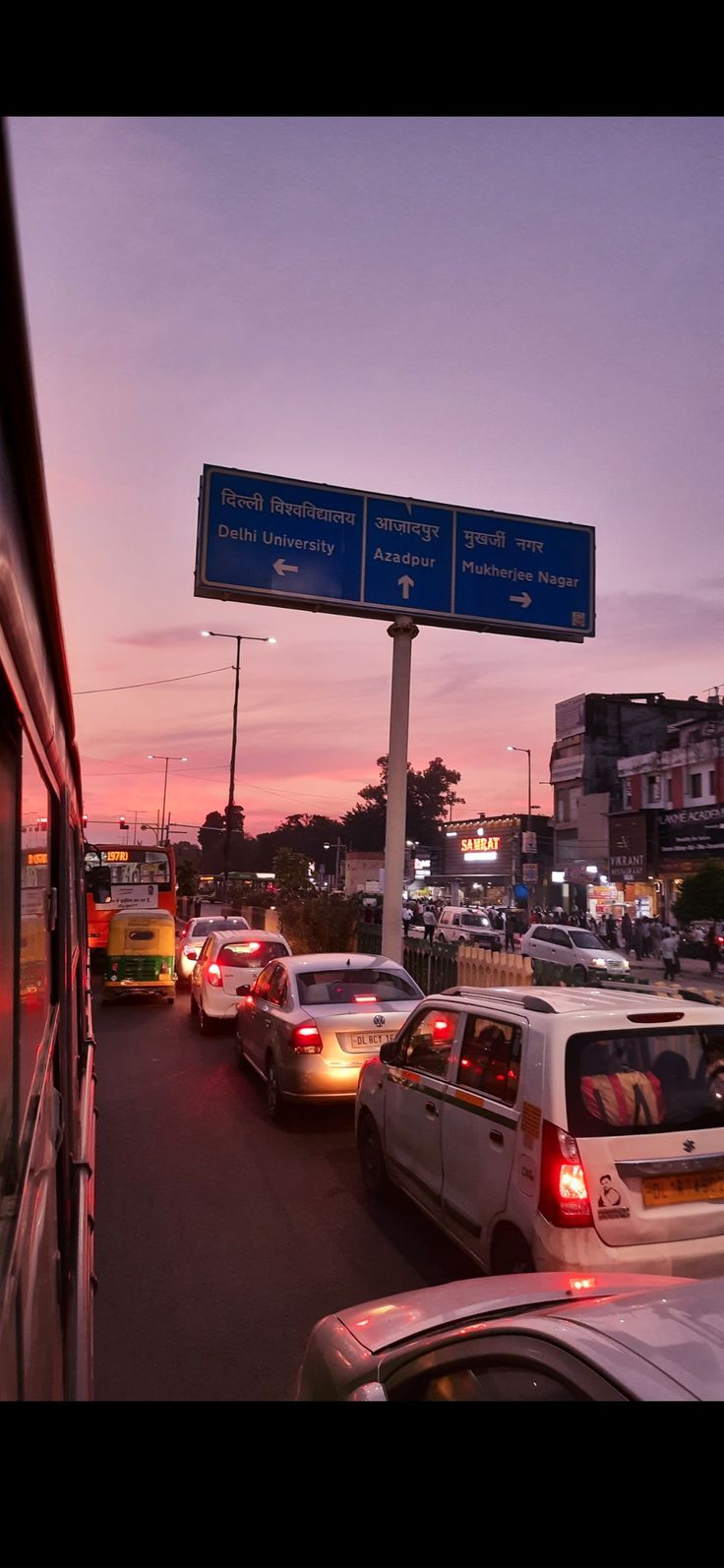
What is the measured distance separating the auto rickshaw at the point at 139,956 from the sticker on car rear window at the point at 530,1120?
13216 millimetres

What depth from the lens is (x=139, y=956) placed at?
16938 millimetres

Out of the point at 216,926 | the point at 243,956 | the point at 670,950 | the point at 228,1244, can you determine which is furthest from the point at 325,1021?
the point at 670,950

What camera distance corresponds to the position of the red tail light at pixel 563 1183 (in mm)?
4160

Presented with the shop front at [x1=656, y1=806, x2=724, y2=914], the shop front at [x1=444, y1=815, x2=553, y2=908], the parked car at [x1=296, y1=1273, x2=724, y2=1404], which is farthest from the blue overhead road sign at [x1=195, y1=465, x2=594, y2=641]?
the shop front at [x1=444, y1=815, x2=553, y2=908]

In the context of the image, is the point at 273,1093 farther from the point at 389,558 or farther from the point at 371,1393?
the point at 389,558

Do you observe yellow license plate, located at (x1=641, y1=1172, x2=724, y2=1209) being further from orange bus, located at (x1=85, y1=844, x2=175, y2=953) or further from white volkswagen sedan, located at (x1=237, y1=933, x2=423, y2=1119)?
orange bus, located at (x1=85, y1=844, x2=175, y2=953)

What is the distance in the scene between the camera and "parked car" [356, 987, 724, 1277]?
4172 millimetres

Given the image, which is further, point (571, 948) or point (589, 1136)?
point (571, 948)

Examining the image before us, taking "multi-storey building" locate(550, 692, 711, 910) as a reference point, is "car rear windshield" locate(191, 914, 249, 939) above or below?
below

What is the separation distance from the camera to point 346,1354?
9.89 feet

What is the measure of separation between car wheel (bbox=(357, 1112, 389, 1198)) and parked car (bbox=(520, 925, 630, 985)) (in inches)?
824

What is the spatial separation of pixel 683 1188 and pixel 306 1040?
14.8 ft

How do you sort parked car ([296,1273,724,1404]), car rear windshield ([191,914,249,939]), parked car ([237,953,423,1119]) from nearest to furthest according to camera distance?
parked car ([296,1273,724,1404]), parked car ([237,953,423,1119]), car rear windshield ([191,914,249,939])
